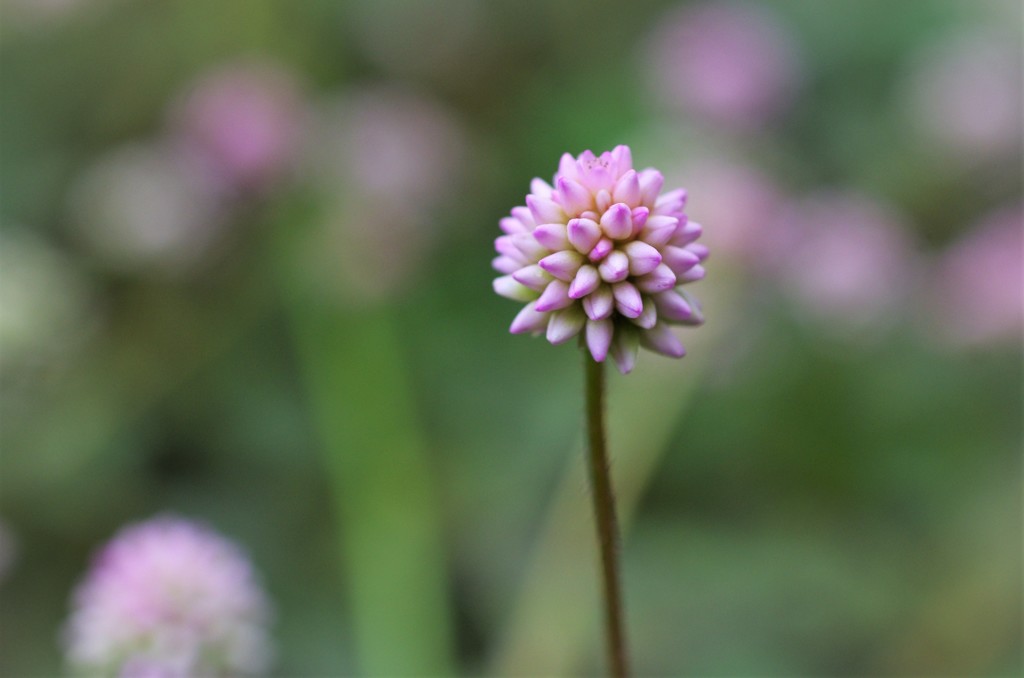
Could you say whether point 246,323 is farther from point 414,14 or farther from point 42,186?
point 414,14

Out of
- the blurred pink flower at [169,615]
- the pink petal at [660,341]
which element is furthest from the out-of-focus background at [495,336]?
the pink petal at [660,341]

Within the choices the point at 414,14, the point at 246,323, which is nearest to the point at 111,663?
the point at 246,323

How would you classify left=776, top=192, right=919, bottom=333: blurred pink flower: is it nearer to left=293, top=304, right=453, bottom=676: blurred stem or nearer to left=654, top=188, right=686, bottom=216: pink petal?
left=293, top=304, right=453, bottom=676: blurred stem

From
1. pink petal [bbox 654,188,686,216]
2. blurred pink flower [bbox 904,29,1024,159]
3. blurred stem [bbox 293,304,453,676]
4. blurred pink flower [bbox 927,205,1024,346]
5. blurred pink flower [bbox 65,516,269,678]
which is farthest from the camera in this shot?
blurred pink flower [bbox 904,29,1024,159]

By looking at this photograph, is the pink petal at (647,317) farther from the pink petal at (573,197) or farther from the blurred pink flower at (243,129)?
the blurred pink flower at (243,129)

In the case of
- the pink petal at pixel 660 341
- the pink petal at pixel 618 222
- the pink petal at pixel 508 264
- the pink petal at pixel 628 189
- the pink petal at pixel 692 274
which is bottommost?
the pink petal at pixel 660 341

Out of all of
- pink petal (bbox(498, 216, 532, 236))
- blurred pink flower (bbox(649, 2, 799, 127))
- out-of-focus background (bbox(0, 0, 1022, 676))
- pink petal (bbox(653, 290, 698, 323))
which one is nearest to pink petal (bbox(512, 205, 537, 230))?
pink petal (bbox(498, 216, 532, 236))

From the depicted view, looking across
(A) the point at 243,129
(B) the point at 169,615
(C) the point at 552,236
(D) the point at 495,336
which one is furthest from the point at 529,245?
(A) the point at 243,129
